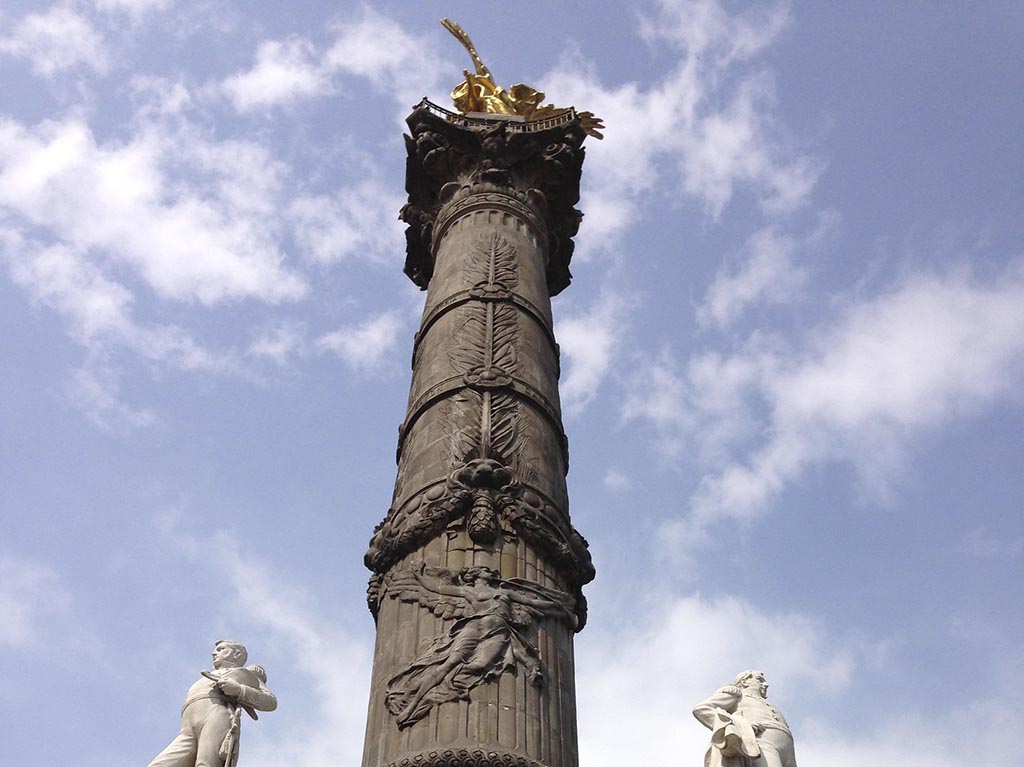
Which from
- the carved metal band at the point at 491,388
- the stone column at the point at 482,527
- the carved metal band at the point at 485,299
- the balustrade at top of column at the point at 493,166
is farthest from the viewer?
the balustrade at top of column at the point at 493,166

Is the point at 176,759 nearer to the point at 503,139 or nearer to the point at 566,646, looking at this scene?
the point at 566,646

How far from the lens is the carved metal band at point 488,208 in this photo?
1540 cm

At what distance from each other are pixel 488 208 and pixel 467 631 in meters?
6.98

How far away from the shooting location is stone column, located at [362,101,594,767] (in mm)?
9312

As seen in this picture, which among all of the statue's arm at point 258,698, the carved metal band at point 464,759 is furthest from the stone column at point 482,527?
the statue's arm at point 258,698

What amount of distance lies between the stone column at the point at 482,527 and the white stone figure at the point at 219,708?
38.3 inches

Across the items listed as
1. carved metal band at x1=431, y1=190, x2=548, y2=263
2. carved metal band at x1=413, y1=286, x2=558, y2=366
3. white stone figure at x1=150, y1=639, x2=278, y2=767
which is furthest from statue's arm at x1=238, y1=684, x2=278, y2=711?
carved metal band at x1=431, y1=190, x2=548, y2=263

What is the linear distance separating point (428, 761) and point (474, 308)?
584 centimetres

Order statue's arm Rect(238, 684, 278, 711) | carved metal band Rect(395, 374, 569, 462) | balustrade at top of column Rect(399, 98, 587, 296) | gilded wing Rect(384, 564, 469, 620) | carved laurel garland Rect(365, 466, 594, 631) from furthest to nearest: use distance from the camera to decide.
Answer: balustrade at top of column Rect(399, 98, 587, 296) < carved metal band Rect(395, 374, 569, 462) < carved laurel garland Rect(365, 466, 594, 631) < gilded wing Rect(384, 564, 469, 620) < statue's arm Rect(238, 684, 278, 711)

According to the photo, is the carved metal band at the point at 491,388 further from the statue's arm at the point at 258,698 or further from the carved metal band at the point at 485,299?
the statue's arm at the point at 258,698

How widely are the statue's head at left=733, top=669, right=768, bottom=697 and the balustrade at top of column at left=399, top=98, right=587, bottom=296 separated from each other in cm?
686

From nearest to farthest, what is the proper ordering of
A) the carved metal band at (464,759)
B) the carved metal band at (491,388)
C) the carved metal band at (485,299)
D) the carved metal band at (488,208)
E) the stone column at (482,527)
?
the carved metal band at (464,759) → the stone column at (482,527) → the carved metal band at (491,388) → the carved metal band at (485,299) → the carved metal band at (488,208)

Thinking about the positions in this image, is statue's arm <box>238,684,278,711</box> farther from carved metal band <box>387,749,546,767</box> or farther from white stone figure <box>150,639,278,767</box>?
carved metal band <box>387,749,546,767</box>

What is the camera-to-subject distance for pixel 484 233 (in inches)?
585
